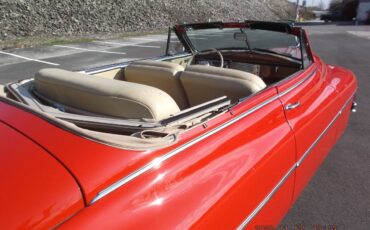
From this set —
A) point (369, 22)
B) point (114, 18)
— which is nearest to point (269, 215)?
point (114, 18)

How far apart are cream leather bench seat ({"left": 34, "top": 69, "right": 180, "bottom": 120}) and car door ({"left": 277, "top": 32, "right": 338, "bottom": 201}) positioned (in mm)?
956

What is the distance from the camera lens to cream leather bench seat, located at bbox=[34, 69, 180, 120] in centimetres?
165

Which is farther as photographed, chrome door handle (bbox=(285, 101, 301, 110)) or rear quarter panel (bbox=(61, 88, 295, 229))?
chrome door handle (bbox=(285, 101, 301, 110))

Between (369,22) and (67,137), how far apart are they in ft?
124

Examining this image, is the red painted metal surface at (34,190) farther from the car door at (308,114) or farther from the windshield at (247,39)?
the windshield at (247,39)

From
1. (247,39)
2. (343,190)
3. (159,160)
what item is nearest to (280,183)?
(159,160)

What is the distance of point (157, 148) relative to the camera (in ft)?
4.59

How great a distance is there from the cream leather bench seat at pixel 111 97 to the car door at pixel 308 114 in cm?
96

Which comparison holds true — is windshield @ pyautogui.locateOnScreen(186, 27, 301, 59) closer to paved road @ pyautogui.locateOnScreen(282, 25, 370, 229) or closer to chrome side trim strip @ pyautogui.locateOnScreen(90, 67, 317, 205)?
paved road @ pyautogui.locateOnScreen(282, 25, 370, 229)

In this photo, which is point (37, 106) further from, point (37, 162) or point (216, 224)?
point (216, 224)

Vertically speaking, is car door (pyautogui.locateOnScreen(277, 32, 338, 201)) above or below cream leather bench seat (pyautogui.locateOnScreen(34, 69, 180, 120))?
below

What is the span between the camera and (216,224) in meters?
1.42

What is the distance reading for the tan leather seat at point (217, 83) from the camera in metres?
2.18

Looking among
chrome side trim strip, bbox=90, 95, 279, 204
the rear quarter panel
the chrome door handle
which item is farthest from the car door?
chrome side trim strip, bbox=90, 95, 279, 204
